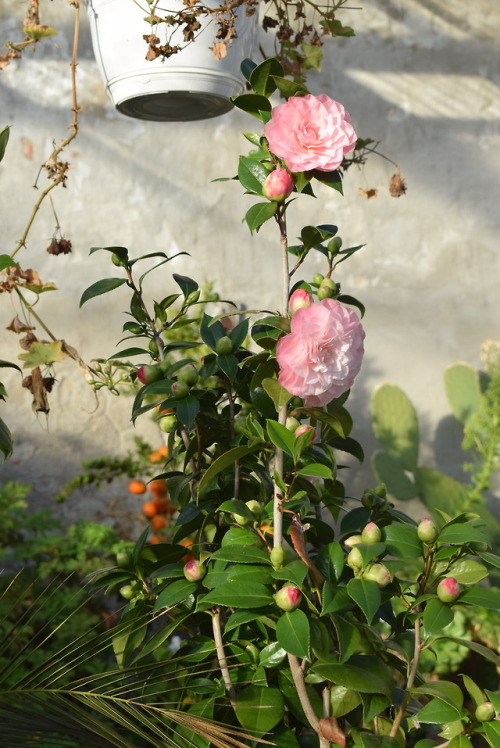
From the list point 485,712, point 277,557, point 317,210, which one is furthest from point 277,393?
point 317,210

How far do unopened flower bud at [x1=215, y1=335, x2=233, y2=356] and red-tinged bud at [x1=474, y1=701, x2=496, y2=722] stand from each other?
45 centimetres

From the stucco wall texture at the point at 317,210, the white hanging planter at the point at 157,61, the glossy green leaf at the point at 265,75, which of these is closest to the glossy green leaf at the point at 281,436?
the glossy green leaf at the point at 265,75

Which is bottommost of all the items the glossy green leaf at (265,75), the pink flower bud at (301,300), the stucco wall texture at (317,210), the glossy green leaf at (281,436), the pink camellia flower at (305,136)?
the stucco wall texture at (317,210)

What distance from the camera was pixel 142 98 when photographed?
1.54 m

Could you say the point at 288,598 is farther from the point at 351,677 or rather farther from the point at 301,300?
the point at 301,300

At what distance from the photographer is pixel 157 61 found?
4.69 feet

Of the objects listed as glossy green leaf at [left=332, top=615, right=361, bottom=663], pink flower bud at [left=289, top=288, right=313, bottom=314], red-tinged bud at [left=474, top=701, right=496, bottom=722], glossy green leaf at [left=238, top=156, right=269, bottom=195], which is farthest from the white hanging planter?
red-tinged bud at [left=474, top=701, right=496, bottom=722]

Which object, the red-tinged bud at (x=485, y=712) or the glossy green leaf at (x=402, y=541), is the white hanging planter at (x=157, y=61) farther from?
the red-tinged bud at (x=485, y=712)

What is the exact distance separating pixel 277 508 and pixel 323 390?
0.15m

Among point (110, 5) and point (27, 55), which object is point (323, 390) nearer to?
point (110, 5)

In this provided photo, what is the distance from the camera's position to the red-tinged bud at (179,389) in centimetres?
91

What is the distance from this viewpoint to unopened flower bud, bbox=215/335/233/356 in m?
0.92

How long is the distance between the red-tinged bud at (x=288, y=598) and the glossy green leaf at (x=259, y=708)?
135 mm

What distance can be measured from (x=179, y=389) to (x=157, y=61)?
2.53 feet
